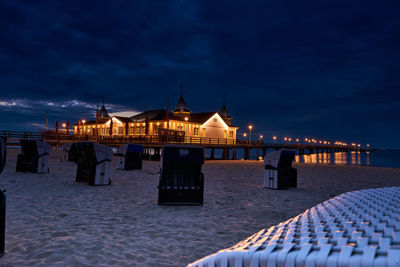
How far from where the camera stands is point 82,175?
10.1 m

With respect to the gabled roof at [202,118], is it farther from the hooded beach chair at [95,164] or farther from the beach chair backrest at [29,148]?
the hooded beach chair at [95,164]

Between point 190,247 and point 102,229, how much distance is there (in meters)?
1.82

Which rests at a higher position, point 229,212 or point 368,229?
point 368,229

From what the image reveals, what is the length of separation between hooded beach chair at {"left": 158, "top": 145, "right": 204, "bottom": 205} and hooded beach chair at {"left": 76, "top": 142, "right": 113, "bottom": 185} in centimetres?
354

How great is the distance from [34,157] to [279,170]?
1161cm

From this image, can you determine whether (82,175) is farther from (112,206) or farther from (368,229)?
(368,229)

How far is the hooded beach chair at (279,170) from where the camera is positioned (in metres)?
9.82

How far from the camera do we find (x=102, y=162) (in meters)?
9.66

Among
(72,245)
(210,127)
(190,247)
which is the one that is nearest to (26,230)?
(72,245)

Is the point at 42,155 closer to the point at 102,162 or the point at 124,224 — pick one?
the point at 102,162

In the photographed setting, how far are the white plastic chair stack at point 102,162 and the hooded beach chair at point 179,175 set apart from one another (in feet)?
11.5

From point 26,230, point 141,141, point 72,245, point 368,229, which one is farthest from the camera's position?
point 141,141

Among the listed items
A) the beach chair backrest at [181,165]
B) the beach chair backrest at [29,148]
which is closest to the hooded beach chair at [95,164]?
the beach chair backrest at [181,165]

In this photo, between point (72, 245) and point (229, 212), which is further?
point (229, 212)
